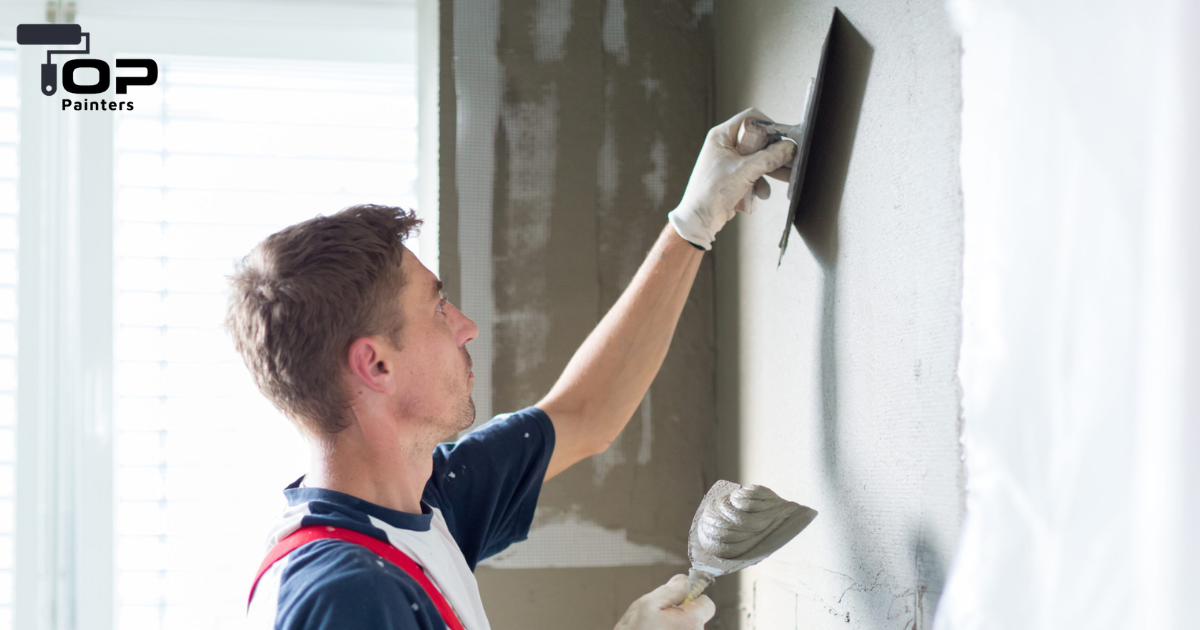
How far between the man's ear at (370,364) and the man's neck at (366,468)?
69mm

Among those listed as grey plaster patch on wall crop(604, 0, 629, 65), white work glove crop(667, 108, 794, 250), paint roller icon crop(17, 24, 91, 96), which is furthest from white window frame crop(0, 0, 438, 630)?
white work glove crop(667, 108, 794, 250)

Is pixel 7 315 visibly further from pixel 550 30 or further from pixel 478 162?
pixel 550 30

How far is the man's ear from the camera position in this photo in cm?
107

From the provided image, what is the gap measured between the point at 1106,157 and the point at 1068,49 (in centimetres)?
11

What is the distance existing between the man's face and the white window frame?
930 mm

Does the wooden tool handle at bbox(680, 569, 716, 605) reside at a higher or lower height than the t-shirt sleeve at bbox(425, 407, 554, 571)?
lower

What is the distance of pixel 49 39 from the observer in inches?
85.8

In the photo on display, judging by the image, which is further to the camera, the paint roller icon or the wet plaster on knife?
the paint roller icon

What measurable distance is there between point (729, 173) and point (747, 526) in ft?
1.78

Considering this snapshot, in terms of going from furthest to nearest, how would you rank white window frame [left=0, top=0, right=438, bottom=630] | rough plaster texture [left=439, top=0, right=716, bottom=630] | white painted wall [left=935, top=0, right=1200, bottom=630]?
1. white window frame [left=0, top=0, right=438, bottom=630]
2. rough plaster texture [left=439, top=0, right=716, bottom=630]
3. white painted wall [left=935, top=0, right=1200, bottom=630]

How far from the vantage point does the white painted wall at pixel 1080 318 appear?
51cm

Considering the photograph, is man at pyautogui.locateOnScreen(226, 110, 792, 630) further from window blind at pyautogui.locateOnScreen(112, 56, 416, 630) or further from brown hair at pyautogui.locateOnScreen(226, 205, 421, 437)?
window blind at pyautogui.locateOnScreen(112, 56, 416, 630)

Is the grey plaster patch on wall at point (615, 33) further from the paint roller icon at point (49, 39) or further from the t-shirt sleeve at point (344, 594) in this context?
the paint roller icon at point (49, 39)

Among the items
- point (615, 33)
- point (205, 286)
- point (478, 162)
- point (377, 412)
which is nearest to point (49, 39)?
point (205, 286)
